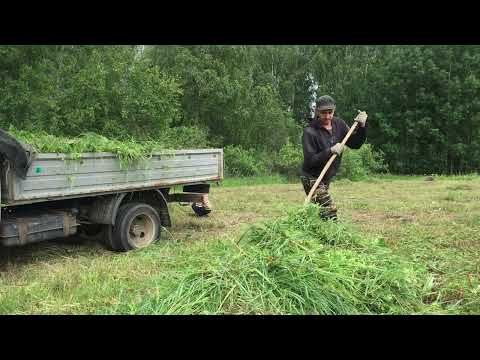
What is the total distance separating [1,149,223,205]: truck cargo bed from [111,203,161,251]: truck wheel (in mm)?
340

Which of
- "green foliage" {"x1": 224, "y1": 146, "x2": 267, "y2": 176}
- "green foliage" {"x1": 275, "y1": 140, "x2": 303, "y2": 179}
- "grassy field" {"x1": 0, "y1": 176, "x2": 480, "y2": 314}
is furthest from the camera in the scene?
"green foliage" {"x1": 224, "y1": 146, "x2": 267, "y2": 176}

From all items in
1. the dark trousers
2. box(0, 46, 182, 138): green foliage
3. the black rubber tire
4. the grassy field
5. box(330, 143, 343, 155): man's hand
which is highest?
box(0, 46, 182, 138): green foliage

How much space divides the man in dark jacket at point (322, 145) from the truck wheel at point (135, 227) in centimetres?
269

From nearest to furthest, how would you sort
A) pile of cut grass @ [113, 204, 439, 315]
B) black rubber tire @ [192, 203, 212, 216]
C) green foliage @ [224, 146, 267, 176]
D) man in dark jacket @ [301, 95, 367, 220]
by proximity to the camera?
pile of cut grass @ [113, 204, 439, 315]
man in dark jacket @ [301, 95, 367, 220]
black rubber tire @ [192, 203, 212, 216]
green foliage @ [224, 146, 267, 176]

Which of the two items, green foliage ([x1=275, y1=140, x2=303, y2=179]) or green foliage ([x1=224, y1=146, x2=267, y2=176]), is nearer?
green foliage ([x1=275, y1=140, x2=303, y2=179])

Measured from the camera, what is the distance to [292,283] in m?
3.90

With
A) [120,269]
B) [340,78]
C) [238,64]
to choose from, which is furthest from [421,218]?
[340,78]

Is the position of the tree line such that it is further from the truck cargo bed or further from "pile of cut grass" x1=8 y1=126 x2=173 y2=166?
"pile of cut grass" x1=8 y1=126 x2=173 y2=166

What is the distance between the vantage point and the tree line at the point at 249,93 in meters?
16.7

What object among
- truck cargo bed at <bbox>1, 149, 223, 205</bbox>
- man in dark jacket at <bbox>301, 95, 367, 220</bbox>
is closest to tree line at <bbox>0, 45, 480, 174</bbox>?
truck cargo bed at <bbox>1, 149, 223, 205</bbox>

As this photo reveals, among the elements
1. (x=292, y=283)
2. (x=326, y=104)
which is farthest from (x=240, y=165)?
(x=292, y=283)

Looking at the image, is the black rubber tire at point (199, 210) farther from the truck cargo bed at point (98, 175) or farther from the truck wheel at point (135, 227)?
the truck wheel at point (135, 227)

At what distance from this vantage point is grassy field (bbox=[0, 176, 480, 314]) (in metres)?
4.38

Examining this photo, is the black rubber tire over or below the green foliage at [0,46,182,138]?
below
